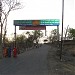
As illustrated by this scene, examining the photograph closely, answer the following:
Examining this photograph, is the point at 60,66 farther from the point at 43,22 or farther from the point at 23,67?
the point at 43,22

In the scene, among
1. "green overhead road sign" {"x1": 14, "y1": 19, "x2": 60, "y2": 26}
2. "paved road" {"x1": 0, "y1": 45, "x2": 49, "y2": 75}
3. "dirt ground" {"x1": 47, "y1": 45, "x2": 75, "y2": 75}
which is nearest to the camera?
"paved road" {"x1": 0, "y1": 45, "x2": 49, "y2": 75}

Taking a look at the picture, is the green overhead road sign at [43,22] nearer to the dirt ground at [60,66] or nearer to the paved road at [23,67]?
the dirt ground at [60,66]

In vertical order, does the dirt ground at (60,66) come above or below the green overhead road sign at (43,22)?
below

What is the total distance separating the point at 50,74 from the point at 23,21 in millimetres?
34166

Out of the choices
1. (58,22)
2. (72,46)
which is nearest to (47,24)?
(58,22)

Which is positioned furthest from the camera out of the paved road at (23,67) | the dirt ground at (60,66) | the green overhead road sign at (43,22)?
the green overhead road sign at (43,22)

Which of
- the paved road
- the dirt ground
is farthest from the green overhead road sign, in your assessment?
the paved road

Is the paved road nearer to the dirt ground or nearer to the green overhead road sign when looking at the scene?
the dirt ground

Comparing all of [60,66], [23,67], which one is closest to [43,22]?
[60,66]

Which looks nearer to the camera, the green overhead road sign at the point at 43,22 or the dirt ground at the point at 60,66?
the dirt ground at the point at 60,66

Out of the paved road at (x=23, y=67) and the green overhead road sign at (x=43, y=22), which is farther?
the green overhead road sign at (x=43, y=22)

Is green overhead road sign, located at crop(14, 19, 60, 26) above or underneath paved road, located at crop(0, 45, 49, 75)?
above

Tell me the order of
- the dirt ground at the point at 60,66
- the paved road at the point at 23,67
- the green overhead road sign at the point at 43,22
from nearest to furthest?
1. the paved road at the point at 23,67
2. the dirt ground at the point at 60,66
3. the green overhead road sign at the point at 43,22

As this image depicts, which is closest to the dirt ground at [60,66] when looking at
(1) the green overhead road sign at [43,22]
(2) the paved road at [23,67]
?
(2) the paved road at [23,67]
